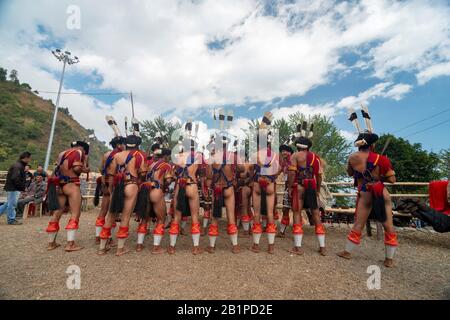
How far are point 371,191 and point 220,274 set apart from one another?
118 inches

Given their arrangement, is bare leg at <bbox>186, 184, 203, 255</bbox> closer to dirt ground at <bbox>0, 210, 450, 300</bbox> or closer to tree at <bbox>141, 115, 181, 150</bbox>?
dirt ground at <bbox>0, 210, 450, 300</bbox>

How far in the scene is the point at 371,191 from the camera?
13.4 feet

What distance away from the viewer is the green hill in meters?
42.5

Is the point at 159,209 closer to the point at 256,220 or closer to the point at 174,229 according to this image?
the point at 174,229

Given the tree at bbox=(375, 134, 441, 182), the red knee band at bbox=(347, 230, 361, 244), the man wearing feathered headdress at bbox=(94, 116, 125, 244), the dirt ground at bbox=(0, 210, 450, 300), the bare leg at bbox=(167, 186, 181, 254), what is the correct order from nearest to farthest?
the dirt ground at bbox=(0, 210, 450, 300) < the red knee band at bbox=(347, 230, 361, 244) < the bare leg at bbox=(167, 186, 181, 254) < the man wearing feathered headdress at bbox=(94, 116, 125, 244) < the tree at bbox=(375, 134, 441, 182)

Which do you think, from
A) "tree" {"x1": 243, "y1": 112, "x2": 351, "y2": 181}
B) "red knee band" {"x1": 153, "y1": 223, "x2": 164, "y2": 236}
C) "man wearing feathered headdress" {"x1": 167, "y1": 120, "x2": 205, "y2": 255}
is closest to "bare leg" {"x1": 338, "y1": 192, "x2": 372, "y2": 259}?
"man wearing feathered headdress" {"x1": 167, "y1": 120, "x2": 205, "y2": 255}

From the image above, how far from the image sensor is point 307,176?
15.3ft

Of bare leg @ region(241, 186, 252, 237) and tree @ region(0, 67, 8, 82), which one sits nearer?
bare leg @ region(241, 186, 252, 237)

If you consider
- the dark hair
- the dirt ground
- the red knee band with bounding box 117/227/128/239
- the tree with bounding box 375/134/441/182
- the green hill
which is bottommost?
the dirt ground

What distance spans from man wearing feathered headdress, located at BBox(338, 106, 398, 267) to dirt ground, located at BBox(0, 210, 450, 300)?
41 cm

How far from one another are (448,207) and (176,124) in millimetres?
24881

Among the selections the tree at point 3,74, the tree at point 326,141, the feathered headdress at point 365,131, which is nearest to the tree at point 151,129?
the tree at point 326,141
